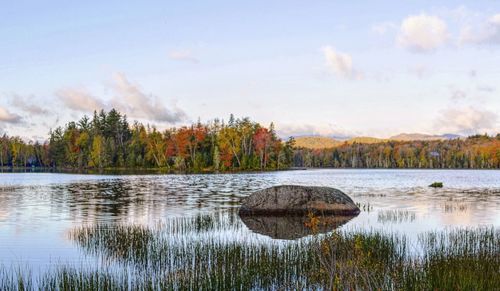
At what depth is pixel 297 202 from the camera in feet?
98.2

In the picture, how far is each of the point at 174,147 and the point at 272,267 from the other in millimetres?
137945

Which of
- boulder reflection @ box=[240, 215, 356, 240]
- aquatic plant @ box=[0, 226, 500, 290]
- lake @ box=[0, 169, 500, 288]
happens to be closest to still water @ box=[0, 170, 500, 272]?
lake @ box=[0, 169, 500, 288]

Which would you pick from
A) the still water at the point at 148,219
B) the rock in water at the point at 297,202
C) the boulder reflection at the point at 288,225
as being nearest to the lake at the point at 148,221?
the still water at the point at 148,219

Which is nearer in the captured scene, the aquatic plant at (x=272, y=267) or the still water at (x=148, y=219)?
the aquatic plant at (x=272, y=267)

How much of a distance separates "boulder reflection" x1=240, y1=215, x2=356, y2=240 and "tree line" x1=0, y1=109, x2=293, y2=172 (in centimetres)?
10869

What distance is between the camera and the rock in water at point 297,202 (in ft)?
97.7

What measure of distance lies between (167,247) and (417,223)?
15148 mm

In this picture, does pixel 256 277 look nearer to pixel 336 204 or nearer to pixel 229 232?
pixel 229 232

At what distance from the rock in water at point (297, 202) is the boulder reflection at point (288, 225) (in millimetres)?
832

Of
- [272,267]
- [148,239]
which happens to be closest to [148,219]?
[148,239]

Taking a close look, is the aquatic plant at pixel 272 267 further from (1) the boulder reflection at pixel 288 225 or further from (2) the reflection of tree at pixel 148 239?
(1) the boulder reflection at pixel 288 225

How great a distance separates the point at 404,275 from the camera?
12773mm

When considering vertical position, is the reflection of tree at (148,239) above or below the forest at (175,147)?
below

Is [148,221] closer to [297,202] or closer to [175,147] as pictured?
[297,202]
